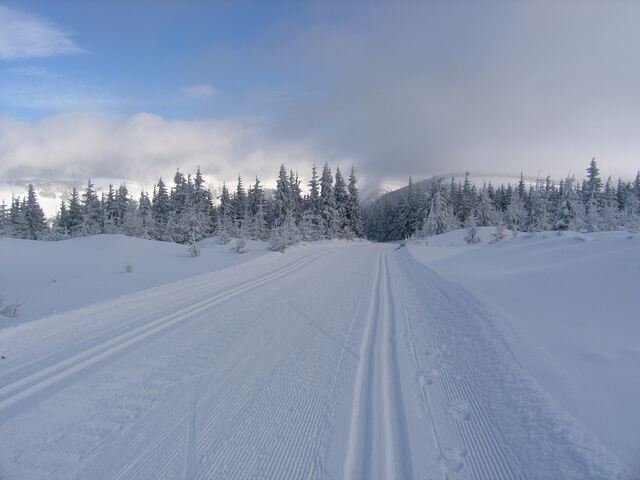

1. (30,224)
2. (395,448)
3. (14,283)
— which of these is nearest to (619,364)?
(395,448)

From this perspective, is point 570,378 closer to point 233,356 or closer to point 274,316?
point 233,356

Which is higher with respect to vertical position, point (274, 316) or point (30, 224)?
point (30, 224)

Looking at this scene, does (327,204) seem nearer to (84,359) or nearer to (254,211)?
(254,211)

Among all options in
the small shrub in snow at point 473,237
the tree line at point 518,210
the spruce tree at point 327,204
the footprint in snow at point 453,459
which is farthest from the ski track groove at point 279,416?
the spruce tree at point 327,204

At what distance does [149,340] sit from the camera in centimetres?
578

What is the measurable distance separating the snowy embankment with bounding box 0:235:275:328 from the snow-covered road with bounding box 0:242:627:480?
3990mm

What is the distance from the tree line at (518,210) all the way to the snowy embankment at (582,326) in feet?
44.2

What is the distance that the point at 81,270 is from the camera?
16.5 meters

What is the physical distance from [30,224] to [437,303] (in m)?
56.1

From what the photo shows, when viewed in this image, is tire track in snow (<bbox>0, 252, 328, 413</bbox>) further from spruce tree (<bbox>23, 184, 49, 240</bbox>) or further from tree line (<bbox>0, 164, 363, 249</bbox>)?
spruce tree (<bbox>23, 184, 49, 240</bbox>)

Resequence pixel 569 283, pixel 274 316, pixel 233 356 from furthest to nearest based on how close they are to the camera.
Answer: pixel 569 283, pixel 274 316, pixel 233 356

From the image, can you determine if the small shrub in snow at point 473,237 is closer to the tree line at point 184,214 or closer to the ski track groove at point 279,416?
the tree line at point 184,214

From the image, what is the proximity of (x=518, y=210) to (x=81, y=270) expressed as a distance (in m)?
54.7

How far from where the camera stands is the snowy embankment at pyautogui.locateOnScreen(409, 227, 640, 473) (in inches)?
138
